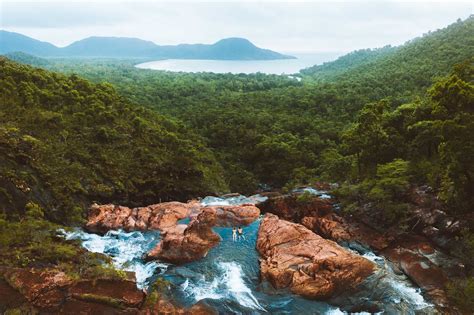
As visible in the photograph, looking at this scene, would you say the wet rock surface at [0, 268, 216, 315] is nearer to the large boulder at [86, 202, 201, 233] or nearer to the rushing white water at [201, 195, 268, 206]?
the large boulder at [86, 202, 201, 233]

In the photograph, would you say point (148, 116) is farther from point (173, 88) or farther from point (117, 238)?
point (173, 88)

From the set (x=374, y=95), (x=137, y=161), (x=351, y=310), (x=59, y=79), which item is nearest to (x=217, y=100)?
(x=374, y=95)

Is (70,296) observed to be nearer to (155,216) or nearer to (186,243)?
(186,243)

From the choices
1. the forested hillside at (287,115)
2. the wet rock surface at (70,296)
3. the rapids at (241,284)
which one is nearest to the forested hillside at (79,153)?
the rapids at (241,284)

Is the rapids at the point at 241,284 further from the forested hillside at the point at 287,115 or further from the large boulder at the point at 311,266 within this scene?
the forested hillside at the point at 287,115

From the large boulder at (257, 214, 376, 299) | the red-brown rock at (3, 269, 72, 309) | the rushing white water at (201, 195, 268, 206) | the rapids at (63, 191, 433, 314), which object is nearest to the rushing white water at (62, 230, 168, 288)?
the rapids at (63, 191, 433, 314)

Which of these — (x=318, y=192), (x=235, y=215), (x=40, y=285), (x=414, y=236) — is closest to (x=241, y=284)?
(x=235, y=215)

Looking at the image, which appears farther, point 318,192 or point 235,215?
point 318,192
